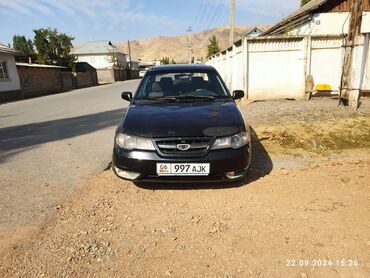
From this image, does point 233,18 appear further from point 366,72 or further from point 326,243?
point 326,243

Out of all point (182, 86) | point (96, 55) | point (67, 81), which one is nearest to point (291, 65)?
point (182, 86)

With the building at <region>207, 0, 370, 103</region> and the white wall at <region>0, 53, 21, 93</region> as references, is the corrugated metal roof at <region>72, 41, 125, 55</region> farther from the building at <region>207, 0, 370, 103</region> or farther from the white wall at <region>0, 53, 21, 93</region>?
the building at <region>207, 0, 370, 103</region>

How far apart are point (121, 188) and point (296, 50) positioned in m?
9.37

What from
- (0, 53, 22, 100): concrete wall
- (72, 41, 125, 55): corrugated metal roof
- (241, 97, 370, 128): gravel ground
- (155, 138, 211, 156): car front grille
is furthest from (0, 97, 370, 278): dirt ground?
(72, 41, 125, 55): corrugated metal roof

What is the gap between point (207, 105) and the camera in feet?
14.6

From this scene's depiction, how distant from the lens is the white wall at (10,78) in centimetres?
2129

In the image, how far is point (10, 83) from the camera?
72.4 feet

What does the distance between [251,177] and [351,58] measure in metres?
6.06

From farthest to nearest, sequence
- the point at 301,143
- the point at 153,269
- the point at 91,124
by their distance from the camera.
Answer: the point at 91,124
the point at 301,143
the point at 153,269

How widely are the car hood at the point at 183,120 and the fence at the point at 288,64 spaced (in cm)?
744

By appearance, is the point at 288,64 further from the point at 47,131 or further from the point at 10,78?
the point at 10,78

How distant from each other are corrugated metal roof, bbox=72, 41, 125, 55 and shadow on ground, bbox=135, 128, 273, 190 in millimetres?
65842

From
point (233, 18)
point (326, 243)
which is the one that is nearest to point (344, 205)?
point (326, 243)

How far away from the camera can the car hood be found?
3.64 metres
